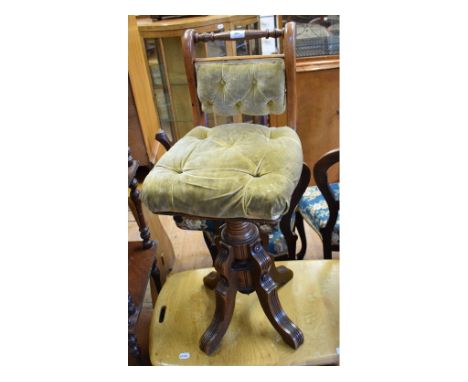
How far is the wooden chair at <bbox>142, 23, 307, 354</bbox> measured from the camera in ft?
2.20

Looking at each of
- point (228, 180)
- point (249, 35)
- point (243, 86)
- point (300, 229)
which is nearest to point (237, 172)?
point (228, 180)

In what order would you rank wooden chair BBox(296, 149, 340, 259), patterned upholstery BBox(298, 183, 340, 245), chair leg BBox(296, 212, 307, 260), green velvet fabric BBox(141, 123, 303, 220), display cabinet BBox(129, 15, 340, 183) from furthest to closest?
display cabinet BBox(129, 15, 340, 183) → chair leg BBox(296, 212, 307, 260) → patterned upholstery BBox(298, 183, 340, 245) → wooden chair BBox(296, 149, 340, 259) → green velvet fabric BBox(141, 123, 303, 220)

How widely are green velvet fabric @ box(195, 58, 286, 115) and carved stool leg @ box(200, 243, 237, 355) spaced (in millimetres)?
415

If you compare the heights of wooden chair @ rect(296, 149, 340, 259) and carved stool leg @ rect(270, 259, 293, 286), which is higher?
wooden chair @ rect(296, 149, 340, 259)

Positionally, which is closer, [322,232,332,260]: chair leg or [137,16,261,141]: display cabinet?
[322,232,332,260]: chair leg

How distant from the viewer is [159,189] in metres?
0.70

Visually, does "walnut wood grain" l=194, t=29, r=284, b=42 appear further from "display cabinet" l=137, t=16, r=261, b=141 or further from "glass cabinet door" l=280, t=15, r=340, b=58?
"glass cabinet door" l=280, t=15, r=340, b=58

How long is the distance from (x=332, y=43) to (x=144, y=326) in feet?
5.12

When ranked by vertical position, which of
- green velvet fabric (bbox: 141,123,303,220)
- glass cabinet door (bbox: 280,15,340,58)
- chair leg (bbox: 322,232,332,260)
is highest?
glass cabinet door (bbox: 280,15,340,58)

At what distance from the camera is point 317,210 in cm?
127

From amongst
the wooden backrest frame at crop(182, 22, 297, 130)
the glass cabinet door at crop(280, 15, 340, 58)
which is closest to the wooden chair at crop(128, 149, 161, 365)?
the wooden backrest frame at crop(182, 22, 297, 130)

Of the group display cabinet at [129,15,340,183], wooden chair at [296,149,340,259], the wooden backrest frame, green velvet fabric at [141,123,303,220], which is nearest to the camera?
green velvet fabric at [141,123,303,220]

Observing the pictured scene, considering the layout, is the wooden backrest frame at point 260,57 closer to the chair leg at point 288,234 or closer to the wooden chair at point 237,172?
the wooden chair at point 237,172

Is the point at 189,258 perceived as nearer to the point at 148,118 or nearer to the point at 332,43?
the point at 148,118
